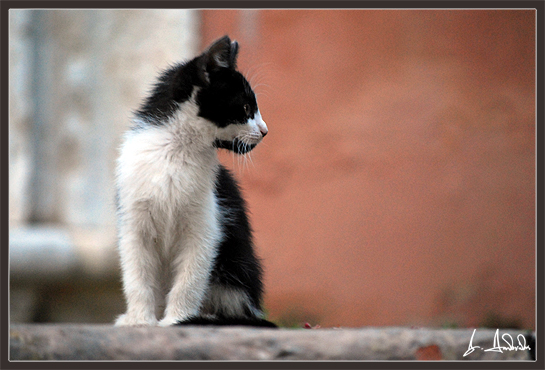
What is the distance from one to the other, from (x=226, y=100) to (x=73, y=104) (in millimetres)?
2842

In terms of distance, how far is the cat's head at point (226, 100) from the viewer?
1.91 m

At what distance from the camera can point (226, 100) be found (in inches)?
75.2

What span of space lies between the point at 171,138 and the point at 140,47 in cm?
251

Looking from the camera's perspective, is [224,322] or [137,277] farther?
[137,277]

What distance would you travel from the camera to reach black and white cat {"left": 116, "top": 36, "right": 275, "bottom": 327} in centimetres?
190

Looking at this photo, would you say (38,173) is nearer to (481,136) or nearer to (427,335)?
(481,136)

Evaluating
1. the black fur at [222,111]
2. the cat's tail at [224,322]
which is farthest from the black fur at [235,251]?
the cat's tail at [224,322]

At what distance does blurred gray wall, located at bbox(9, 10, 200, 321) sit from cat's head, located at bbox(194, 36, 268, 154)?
2.23 meters

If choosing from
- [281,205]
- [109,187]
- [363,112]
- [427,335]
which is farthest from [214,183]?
[109,187]

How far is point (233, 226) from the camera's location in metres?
2.15

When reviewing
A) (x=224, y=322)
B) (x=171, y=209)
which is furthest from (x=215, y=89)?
(x=224, y=322)
